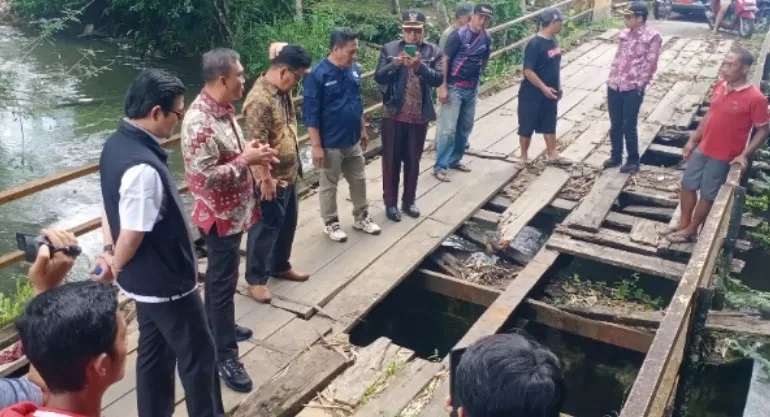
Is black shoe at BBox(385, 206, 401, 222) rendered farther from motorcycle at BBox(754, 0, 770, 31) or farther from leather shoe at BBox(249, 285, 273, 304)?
motorcycle at BBox(754, 0, 770, 31)

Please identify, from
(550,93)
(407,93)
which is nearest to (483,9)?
(550,93)

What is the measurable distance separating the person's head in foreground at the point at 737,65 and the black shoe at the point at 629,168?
1.90 metres

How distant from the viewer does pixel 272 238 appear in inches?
162

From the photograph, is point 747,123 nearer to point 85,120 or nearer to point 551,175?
point 551,175

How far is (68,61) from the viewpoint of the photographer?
15.3 meters

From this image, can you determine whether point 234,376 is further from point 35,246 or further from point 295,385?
point 35,246

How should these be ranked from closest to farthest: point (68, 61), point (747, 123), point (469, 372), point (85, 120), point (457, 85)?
point (469, 372) → point (747, 123) → point (457, 85) → point (85, 120) → point (68, 61)

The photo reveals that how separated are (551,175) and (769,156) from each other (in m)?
3.37

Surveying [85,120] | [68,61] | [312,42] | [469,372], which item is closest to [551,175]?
[469,372]

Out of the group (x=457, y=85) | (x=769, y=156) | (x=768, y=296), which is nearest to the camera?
(x=768, y=296)

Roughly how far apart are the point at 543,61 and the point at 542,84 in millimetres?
202

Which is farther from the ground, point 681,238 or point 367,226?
point 367,226

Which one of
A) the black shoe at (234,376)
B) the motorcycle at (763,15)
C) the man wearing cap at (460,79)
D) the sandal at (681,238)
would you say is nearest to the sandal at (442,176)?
the man wearing cap at (460,79)

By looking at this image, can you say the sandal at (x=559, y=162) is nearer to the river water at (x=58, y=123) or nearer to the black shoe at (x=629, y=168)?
the black shoe at (x=629, y=168)
